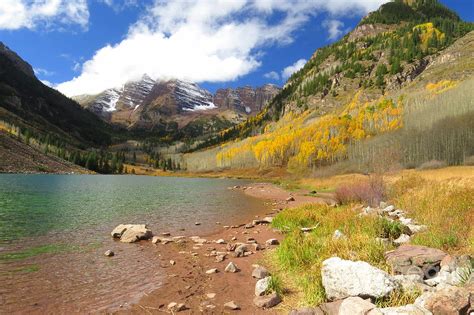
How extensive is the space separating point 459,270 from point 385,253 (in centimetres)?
291

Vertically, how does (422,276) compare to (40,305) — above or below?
above

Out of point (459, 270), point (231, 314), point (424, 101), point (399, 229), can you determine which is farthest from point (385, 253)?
point (424, 101)

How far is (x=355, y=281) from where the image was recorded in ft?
29.0

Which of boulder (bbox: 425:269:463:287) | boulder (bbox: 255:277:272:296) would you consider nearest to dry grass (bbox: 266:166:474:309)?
boulder (bbox: 255:277:272:296)

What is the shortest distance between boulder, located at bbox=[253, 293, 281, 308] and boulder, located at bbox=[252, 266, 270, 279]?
2.79 m

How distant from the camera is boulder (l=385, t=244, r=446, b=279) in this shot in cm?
966

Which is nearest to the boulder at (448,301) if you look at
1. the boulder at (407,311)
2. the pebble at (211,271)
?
the boulder at (407,311)

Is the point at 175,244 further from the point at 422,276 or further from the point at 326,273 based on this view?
the point at 422,276

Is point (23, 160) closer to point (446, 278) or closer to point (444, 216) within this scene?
point (444, 216)

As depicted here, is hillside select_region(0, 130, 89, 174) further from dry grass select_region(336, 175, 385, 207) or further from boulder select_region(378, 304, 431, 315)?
boulder select_region(378, 304, 431, 315)

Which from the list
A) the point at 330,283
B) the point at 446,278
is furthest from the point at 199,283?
the point at 446,278

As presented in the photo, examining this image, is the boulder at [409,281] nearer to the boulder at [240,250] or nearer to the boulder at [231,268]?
the boulder at [231,268]

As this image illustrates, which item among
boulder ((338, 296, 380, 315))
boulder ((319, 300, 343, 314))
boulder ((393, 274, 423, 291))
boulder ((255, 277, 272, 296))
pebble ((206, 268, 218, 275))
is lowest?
pebble ((206, 268, 218, 275))

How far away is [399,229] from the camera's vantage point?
49.2 feet
